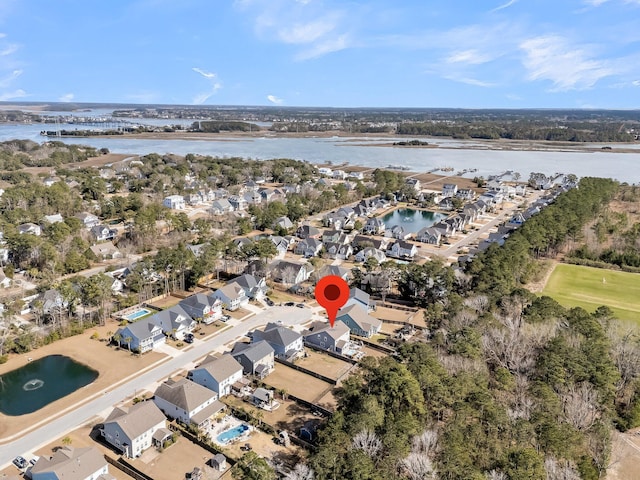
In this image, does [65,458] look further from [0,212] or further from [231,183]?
[231,183]

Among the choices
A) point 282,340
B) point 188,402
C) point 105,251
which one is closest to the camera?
point 188,402

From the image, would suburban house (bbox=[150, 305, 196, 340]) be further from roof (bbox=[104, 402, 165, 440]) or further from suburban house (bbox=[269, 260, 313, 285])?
suburban house (bbox=[269, 260, 313, 285])

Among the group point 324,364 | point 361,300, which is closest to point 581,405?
point 324,364

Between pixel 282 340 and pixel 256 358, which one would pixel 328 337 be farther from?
pixel 256 358

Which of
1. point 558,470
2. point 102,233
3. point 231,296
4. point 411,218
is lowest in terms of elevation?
point 231,296

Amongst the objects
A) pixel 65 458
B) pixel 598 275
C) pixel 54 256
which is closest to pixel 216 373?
pixel 65 458
